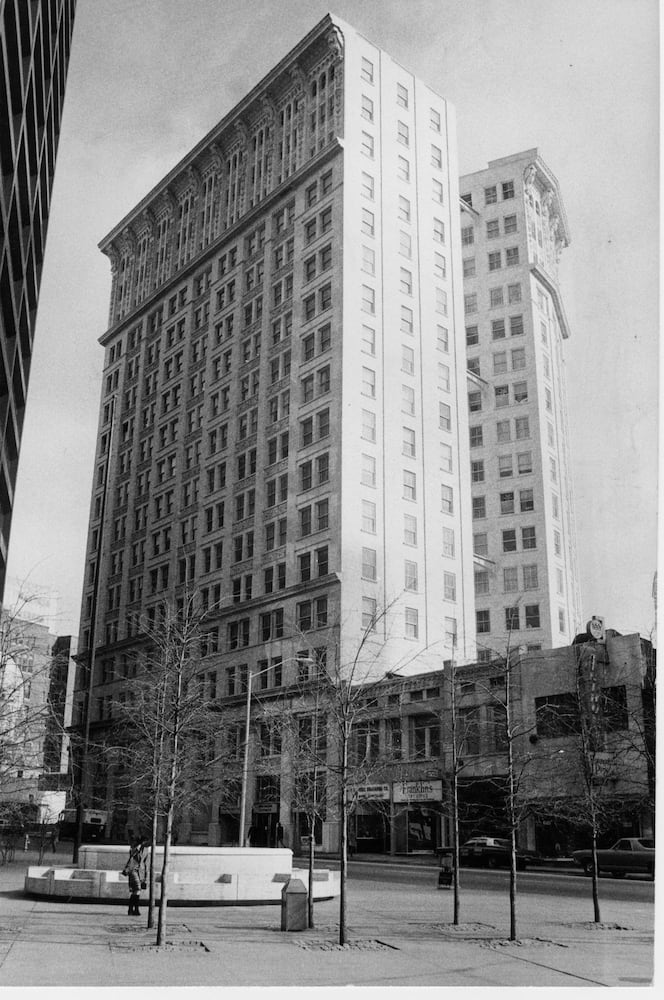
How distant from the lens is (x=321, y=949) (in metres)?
15.7

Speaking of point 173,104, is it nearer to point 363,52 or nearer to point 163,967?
point 163,967

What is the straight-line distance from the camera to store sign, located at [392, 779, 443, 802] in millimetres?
50969

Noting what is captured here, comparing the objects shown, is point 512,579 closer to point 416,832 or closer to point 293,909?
point 416,832

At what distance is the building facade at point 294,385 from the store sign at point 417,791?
6.58 metres

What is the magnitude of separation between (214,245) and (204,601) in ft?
86.7

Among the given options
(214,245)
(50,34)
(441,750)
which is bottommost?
(441,750)

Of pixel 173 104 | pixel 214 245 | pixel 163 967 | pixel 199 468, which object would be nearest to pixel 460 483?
pixel 199 468

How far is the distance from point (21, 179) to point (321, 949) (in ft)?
72.8

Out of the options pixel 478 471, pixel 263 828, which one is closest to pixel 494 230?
pixel 478 471

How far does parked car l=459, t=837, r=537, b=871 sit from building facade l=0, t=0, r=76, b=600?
23669 millimetres

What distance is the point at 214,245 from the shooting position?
6994 centimetres

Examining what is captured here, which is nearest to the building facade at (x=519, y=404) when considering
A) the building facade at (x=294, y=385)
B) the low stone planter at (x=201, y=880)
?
the building facade at (x=294, y=385)

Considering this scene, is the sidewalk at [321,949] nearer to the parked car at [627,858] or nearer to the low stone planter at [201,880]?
the low stone planter at [201,880]

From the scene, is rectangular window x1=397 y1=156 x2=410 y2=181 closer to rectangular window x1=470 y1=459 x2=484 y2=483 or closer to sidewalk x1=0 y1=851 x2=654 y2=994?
rectangular window x1=470 y1=459 x2=484 y2=483
